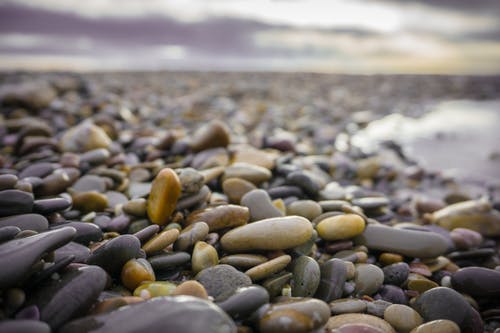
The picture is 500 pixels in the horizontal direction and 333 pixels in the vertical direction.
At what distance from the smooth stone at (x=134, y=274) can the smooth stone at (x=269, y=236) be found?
45cm

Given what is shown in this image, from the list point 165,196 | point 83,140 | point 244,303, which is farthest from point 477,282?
point 83,140

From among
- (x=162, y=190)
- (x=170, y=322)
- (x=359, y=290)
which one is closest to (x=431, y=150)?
(x=359, y=290)

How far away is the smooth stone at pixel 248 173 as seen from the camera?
268cm

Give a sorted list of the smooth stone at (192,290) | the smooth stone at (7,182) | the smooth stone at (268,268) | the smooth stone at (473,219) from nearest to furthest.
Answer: the smooth stone at (192,290) < the smooth stone at (268,268) < the smooth stone at (7,182) < the smooth stone at (473,219)

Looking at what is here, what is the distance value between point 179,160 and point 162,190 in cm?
120

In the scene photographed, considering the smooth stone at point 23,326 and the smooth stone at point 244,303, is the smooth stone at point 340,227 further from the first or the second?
the smooth stone at point 23,326

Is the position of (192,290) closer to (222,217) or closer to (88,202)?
(222,217)

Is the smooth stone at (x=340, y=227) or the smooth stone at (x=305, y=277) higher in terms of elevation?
the smooth stone at (x=340, y=227)

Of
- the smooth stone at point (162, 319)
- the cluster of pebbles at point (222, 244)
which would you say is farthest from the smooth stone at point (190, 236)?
the smooth stone at point (162, 319)

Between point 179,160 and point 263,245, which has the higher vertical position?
point 179,160

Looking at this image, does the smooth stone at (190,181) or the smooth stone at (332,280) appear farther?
the smooth stone at (190,181)

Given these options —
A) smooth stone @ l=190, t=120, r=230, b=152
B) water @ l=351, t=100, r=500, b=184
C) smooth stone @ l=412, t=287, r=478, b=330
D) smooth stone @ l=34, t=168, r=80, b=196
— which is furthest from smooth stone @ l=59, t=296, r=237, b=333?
water @ l=351, t=100, r=500, b=184

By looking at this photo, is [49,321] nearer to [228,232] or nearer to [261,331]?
[261,331]

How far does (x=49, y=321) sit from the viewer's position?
1.31 metres
